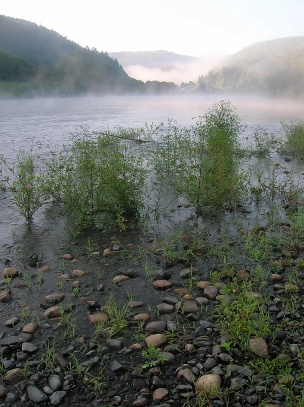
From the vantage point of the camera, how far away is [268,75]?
11912 centimetres

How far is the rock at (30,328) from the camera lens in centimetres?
419

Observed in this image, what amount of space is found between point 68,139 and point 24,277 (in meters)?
12.1

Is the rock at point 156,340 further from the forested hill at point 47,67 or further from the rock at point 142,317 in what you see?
the forested hill at point 47,67

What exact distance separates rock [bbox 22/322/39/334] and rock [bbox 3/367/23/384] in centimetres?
62

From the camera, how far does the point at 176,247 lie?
6324mm

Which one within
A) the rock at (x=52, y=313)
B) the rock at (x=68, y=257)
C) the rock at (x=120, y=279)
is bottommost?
the rock at (x=52, y=313)

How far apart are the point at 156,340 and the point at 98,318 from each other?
75 cm

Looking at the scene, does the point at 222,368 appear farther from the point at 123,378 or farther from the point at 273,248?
the point at 273,248

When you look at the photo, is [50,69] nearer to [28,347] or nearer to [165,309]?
[165,309]

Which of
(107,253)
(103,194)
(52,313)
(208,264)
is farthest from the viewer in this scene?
(103,194)

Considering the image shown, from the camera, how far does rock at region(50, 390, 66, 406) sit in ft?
10.8

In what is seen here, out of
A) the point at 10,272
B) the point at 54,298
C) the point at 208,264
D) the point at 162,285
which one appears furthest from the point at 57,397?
the point at 208,264

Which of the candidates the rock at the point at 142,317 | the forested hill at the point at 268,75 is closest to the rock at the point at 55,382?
the rock at the point at 142,317

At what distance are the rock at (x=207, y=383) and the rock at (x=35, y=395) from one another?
4.25ft
